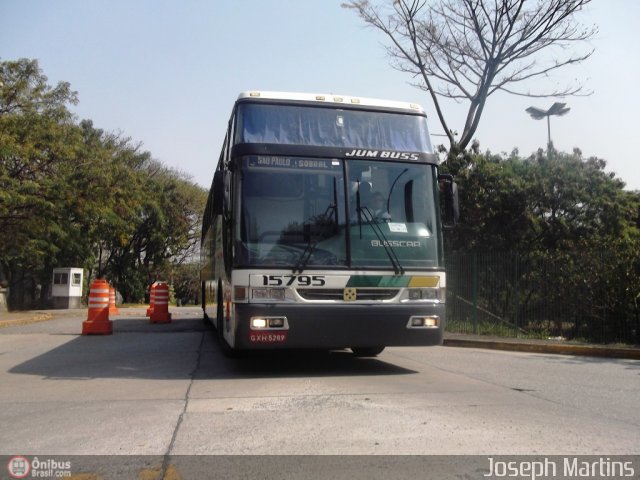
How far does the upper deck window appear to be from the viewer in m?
8.50

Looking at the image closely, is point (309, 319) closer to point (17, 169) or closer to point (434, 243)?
point (434, 243)

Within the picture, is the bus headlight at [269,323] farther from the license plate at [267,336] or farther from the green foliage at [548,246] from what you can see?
the green foliage at [548,246]

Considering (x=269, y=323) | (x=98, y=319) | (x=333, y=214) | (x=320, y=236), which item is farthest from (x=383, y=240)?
(x=98, y=319)

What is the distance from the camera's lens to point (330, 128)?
8719 millimetres

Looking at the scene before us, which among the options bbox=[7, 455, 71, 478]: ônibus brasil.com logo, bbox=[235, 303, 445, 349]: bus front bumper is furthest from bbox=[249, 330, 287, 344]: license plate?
bbox=[7, 455, 71, 478]: ônibus brasil.com logo

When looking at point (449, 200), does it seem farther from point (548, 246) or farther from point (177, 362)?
point (548, 246)

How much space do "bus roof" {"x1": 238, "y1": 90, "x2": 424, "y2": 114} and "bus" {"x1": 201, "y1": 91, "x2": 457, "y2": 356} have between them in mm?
20

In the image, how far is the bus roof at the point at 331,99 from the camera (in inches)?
345

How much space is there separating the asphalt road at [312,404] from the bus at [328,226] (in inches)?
30.3

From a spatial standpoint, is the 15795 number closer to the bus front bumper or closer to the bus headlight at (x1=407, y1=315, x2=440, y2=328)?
the bus front bumper

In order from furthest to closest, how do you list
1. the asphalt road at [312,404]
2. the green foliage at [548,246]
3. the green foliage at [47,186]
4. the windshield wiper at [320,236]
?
the green foliage at [47,186]
the green foliage at [548,246]
the windshield wiper at [320,236]
the asphalt road at [312,404]

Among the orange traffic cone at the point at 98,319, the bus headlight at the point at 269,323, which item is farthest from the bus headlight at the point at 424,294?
the orange traffic cone at the point at 98,319

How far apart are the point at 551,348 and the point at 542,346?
0.20m

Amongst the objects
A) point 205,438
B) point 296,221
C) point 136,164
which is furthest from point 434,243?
point 136,164
